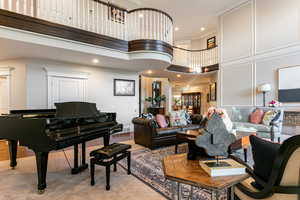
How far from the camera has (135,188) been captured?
219 centimetres

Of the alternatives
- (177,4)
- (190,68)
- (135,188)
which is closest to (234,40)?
(190,68)

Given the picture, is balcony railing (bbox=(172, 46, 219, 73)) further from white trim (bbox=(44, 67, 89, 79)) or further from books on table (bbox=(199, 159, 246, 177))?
books on table (bbox=(199, 159, 246, 177))

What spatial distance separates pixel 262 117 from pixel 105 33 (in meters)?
4.90

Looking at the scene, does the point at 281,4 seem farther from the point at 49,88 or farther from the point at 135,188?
the point at 49,88

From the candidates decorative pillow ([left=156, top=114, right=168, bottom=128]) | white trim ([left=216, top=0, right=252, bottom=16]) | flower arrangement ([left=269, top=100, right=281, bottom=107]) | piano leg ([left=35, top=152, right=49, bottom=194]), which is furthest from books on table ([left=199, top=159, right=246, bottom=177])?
white trim ([left=216, top=0, right=252, bottom=16])

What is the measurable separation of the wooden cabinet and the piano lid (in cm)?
818

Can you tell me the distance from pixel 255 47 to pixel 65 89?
20.8ft

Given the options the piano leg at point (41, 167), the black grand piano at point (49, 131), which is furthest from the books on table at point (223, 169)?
the piano leg at point (41, 167)

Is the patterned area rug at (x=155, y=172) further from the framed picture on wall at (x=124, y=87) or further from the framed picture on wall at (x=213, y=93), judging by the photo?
the framed picture on wall at (x=213, y=93)

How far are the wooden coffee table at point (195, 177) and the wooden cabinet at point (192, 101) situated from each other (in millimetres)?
9182

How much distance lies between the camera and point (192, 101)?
35.0 ft

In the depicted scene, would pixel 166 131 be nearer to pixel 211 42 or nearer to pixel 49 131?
pixel 49 131

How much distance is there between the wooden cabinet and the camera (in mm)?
10227

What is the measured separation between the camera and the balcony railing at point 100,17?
134 inches
